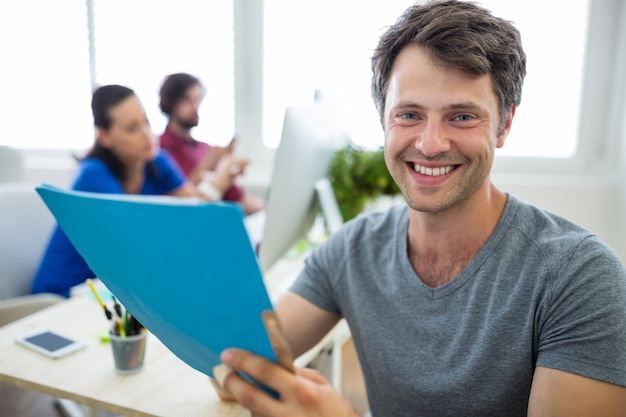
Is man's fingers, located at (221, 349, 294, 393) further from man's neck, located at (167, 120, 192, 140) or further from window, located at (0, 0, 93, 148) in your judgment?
window, located at (0, 0, 93, 148)

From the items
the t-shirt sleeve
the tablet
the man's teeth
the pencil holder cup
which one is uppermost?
the man's teeth

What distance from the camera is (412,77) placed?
3.22 feet

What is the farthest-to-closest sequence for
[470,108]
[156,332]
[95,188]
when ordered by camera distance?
[95,188] < [470,108] < [156,332]

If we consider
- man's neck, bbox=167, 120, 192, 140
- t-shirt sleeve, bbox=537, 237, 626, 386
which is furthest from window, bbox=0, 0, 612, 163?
t-shirt sleeve, bbox=537, 237, 626, 386

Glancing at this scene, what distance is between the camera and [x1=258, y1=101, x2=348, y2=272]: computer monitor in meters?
1.30

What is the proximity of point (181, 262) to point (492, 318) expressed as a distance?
0.59 meters

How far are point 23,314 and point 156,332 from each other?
3.64 ft

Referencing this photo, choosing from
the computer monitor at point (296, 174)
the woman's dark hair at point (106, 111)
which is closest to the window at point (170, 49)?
the woman's dark hair at point (106, 111)

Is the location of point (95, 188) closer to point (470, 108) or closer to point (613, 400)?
point (470, 108)

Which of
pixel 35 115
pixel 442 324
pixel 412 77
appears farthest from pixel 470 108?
pixel 35 115

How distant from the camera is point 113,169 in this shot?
7.56ft

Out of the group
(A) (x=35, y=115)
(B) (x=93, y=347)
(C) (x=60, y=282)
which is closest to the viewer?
(B) (x=93, y=347)

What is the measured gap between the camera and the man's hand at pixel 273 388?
59 centimetres

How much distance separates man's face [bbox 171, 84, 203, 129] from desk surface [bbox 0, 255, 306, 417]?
1.97 m
